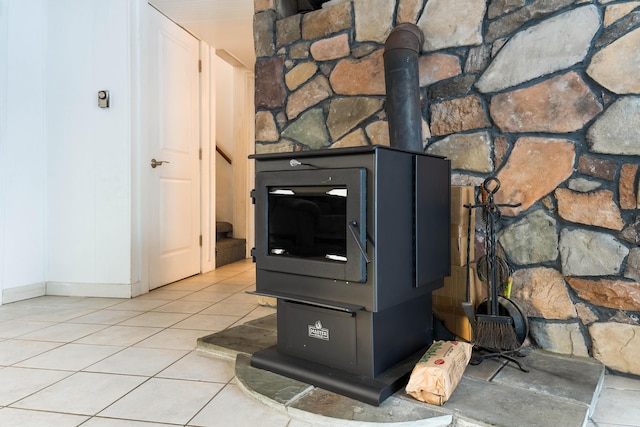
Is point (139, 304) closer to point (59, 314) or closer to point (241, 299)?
point (59, 314)

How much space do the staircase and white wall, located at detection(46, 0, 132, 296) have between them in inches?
51.3

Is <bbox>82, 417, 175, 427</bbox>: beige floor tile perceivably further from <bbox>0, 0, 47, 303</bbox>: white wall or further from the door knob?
the door knob

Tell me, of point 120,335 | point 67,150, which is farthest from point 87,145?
point 120,335

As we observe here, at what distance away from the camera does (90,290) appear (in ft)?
9.51

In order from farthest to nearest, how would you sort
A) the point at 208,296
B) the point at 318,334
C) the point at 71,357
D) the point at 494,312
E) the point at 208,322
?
the point at 208,296 → the point at 208,322 → the point at 71,357 → the point at 494,312 → the point at 318,334

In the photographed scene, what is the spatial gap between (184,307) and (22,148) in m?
1.49

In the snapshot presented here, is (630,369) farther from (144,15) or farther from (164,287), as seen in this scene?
(144,15)

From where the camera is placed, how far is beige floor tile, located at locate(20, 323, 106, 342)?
6.58ft

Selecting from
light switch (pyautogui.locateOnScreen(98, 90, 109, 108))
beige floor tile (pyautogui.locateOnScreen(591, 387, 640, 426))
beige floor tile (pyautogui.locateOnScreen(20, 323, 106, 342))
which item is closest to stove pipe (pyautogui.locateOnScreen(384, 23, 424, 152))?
beige floor tile (pyautogui.locateOnScreen(591, 387, 640, 426))

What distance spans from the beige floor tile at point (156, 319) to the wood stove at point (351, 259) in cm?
85

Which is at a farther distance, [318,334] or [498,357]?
[498,357]

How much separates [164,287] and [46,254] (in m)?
0.80

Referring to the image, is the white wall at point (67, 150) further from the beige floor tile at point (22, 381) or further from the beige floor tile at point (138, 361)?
the beige floor tile at point (22, 381)

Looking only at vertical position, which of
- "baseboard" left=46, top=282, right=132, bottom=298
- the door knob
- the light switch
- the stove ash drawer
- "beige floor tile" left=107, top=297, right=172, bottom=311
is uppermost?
the light switch
